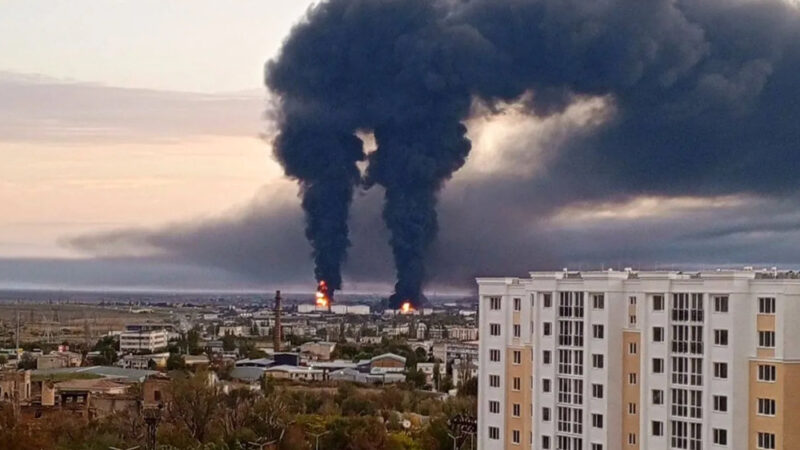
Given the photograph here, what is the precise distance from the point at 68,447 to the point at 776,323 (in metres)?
16.9

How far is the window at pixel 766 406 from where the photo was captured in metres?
18.3

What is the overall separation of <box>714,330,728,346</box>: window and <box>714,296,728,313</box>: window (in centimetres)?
26

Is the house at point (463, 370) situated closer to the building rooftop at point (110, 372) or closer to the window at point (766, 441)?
the building rooftop at point (110, 372)

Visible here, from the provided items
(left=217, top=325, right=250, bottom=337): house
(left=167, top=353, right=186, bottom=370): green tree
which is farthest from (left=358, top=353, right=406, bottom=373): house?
(left=217, top=325, right=250, bottom=337): house

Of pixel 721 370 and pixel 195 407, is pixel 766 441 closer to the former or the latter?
pixel 721 370

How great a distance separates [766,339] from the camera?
1850 centimetres

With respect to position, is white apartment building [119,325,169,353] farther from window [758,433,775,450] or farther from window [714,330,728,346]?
window [758,433,775,450]

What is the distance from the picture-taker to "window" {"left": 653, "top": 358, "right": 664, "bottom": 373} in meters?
→ 19.4

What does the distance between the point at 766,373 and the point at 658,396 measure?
1551 millimetres

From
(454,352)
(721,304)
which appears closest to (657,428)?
(721,304)

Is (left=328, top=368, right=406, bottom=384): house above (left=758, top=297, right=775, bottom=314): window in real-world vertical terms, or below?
below

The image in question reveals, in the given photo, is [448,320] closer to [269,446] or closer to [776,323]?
[269,446]

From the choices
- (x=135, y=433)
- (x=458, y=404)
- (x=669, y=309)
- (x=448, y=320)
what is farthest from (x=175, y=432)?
(x=448, y=320)

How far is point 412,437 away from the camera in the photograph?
34062 millimetres
